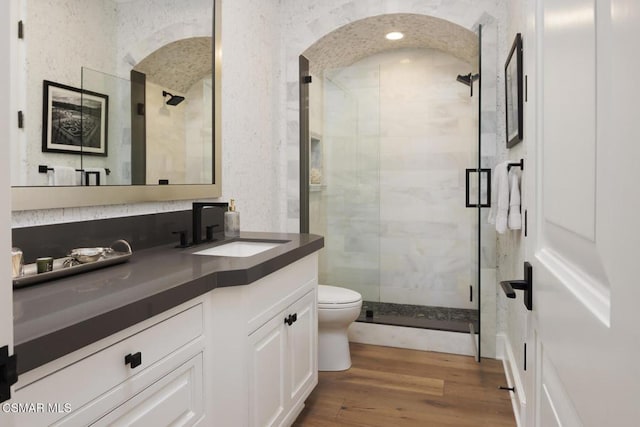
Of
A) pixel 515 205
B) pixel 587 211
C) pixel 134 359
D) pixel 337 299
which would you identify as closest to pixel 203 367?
pixel 134 359

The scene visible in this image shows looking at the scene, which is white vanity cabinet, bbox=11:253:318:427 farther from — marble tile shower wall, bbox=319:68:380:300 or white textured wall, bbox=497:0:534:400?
marble tile shower wall, bbox=319:68:380:300

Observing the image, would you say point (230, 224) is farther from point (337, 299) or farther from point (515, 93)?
point (515, 93)

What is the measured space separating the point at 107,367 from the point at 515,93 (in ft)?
6.97

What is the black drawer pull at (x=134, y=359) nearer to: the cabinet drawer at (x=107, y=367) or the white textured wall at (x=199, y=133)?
the cabinet drawer at (x=107, y=367)

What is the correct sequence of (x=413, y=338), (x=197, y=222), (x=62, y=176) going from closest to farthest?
(x=62, y=176) → (x=197, y=222) → (x=413, y=338)

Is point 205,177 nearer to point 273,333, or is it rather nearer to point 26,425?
point 273,333

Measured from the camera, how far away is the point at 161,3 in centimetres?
209

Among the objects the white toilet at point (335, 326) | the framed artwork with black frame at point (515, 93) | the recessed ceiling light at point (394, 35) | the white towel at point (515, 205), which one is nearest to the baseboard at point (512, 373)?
the white towel at point (515, 205)

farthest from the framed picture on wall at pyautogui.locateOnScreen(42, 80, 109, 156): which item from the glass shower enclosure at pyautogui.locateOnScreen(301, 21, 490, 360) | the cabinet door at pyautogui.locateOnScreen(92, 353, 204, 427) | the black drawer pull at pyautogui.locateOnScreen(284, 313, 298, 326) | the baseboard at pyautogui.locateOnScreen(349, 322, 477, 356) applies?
the baseboard at pyautogui.locateOnScreen(349, 322, 477, 356)

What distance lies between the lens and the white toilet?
274 centimetres

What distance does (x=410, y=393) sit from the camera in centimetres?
253

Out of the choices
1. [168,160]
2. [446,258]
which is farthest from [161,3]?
[446,258]

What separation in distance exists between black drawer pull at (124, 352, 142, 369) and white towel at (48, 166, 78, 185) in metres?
0.77

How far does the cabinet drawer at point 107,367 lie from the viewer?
854 millimetres
